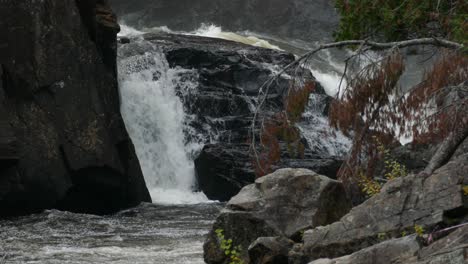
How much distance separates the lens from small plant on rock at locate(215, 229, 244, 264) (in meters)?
12.6

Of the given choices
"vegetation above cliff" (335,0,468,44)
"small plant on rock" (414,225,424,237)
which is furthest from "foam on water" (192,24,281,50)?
"small plant on rock" (414,225,424,237)

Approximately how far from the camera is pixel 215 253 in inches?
520

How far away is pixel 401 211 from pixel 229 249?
11.9ft

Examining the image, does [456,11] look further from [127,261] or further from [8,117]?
[8,117]

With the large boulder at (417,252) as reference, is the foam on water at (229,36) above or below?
above

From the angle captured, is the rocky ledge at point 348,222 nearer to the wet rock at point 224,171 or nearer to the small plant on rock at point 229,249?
the small plant on rock at point 229,249

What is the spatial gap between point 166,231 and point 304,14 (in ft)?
115

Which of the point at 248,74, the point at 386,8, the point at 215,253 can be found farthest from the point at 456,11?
the point at 248,74

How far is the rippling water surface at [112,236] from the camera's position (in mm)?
15297

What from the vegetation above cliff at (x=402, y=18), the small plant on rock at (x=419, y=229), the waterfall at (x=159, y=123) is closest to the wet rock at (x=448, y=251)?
the small plant on rock at (x=419, y=229)

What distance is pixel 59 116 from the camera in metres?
23.4

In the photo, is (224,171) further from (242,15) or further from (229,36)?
(242,15)

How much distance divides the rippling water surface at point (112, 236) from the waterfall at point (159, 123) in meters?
3.89

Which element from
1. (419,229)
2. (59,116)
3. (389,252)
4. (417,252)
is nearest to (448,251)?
(417,252)
